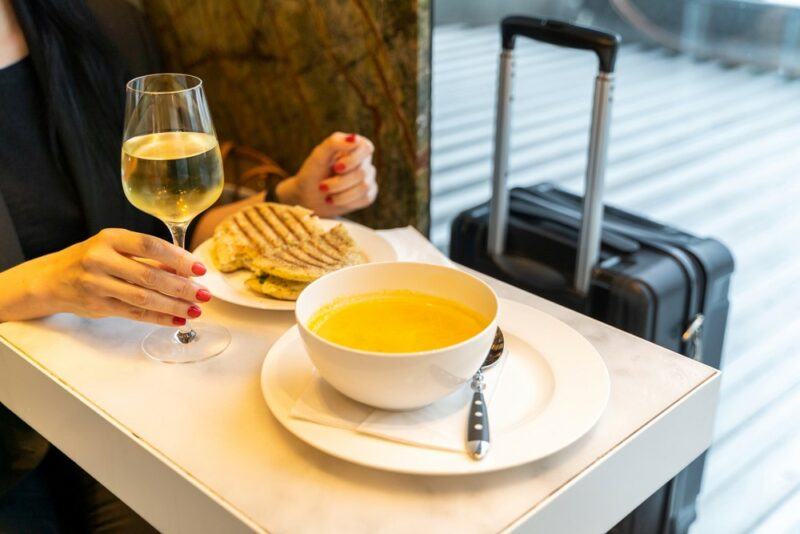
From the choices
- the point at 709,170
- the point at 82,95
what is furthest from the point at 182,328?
the point at 709,170

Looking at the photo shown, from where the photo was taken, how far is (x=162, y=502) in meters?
0.84

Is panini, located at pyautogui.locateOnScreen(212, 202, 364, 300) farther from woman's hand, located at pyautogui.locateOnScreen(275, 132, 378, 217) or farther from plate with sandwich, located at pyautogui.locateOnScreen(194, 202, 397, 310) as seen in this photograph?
woman's hand, located at pyautogui.locateOnScreen(275, 132, 378, 217)

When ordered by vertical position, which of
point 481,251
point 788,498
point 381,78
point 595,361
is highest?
point 381,78

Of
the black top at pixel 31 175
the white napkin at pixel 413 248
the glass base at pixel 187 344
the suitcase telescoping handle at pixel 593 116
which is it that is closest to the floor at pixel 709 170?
the suitcase telescoping handle at pixel 593 116

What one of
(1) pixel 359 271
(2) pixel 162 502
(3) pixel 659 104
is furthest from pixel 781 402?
(2) pixel 162 502

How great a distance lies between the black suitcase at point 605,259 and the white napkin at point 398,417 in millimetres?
670

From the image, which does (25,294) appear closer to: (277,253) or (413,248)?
(277,253)

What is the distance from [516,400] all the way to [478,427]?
8cm

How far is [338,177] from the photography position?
134 cm

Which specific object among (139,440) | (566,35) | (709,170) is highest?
(566,35)

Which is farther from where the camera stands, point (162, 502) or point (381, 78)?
point (381, 78)

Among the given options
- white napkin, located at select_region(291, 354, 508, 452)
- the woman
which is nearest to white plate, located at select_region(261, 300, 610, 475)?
white napkin, located at select_region(291, 354, 508, 452)

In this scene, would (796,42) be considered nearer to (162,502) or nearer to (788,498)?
(788,498)

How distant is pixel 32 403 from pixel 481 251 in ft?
3.10
